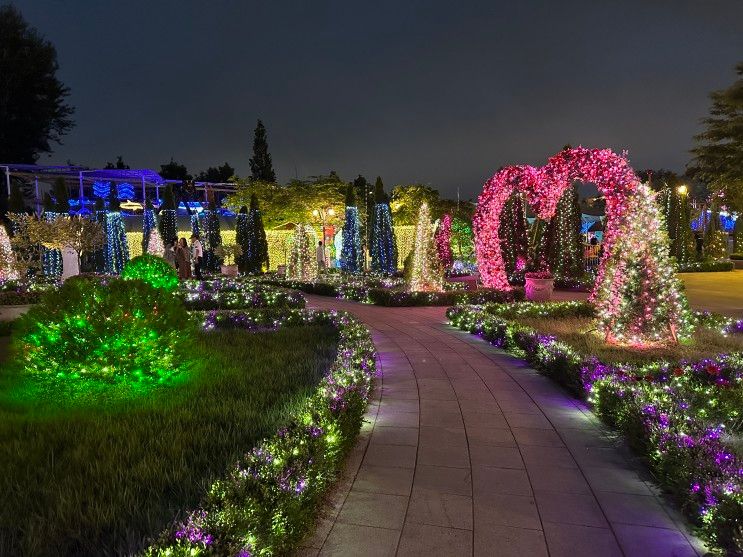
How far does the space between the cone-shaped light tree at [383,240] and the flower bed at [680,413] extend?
50.6 feet

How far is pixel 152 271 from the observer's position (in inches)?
488

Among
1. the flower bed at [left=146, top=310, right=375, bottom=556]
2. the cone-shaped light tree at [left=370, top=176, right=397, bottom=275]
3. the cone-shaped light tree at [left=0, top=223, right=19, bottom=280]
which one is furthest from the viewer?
the cone-shaped light tree at [left=370, top=176, right=397, bottom=275]

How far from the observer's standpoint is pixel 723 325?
9.02 m

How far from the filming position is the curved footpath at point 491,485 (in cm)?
287

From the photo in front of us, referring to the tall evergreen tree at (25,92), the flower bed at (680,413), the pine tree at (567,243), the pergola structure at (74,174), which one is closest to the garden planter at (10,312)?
the flower bed at (680,413)

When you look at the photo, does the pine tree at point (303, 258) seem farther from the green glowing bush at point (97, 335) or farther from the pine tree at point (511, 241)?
the green glowing bush at point (97, 335)

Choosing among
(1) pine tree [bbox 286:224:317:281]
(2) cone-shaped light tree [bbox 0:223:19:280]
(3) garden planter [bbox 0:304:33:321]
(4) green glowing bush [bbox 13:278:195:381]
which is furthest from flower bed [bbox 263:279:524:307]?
(2) cone-shaped light tree [bbox 0:223:19:280]

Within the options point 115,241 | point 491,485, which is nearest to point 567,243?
point 491,485

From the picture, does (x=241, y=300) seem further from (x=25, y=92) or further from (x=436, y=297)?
(x=25, y=92)

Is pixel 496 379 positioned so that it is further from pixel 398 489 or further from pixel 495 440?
pixel 398 489

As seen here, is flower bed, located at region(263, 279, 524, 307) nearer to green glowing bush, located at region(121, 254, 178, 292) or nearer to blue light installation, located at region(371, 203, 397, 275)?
green glowing bush, located at region(121, 254, 178, 292)

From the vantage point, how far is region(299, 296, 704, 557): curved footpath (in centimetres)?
287

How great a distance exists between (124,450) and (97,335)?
1.86 m

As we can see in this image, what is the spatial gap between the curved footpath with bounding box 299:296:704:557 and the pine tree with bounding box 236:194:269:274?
20.9 meters
